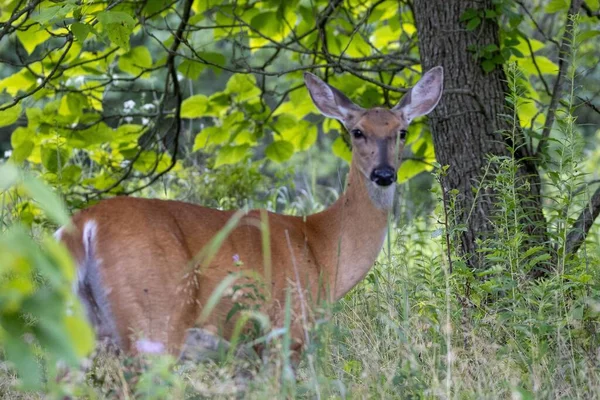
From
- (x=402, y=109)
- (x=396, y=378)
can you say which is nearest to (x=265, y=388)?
(x=396, y=378)

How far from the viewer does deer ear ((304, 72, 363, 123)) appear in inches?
210

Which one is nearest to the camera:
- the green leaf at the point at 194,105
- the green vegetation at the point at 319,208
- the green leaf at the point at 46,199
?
the green leaf at the point at 46,199

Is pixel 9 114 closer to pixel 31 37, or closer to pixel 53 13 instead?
pixel 31 37

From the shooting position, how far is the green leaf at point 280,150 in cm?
642

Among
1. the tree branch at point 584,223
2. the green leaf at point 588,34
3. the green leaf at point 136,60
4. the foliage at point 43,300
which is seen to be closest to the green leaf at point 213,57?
the green leaf at point 136,60

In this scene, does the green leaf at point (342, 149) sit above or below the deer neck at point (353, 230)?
above

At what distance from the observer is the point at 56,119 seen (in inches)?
228

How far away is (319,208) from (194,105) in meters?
1.59

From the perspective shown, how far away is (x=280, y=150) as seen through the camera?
253 inches

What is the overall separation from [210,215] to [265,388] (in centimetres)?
152

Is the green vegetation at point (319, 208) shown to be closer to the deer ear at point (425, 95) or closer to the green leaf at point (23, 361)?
the green leaf at point (23, 361)

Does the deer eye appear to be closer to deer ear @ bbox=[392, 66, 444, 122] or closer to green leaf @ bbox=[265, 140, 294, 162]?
deer ear @ bbox=[392, 66, 444, 122]

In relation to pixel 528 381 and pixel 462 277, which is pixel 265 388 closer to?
pixel 528 381

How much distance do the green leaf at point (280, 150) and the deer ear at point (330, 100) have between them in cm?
105
